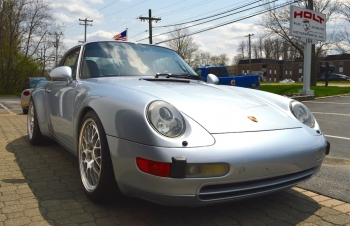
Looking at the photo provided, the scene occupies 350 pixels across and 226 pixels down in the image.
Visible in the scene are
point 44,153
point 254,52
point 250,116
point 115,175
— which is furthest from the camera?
point 254,52

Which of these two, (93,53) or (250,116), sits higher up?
(93,53)

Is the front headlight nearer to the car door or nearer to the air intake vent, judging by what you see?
the air intake vent

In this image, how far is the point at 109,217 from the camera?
7.97 feet

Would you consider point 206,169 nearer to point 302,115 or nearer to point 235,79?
point 302,115

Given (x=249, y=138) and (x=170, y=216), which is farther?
(x=170, y=216)

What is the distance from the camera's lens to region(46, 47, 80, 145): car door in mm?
3344

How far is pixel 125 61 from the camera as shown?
11.7 feet

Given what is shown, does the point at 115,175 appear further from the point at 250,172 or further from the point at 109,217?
the point at 250,172

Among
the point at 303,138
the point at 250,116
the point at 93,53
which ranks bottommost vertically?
the point at 303,138

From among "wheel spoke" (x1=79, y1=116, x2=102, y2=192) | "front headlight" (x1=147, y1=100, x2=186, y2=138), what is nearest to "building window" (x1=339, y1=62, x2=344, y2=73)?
"wheel spoke" (x1=79, y1=116, x2=102, y2=192)

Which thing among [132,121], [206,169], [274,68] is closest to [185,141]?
[206,169]

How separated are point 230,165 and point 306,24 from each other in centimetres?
1642

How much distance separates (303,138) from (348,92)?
18.5m

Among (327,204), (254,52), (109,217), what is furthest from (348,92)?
(254,52)
